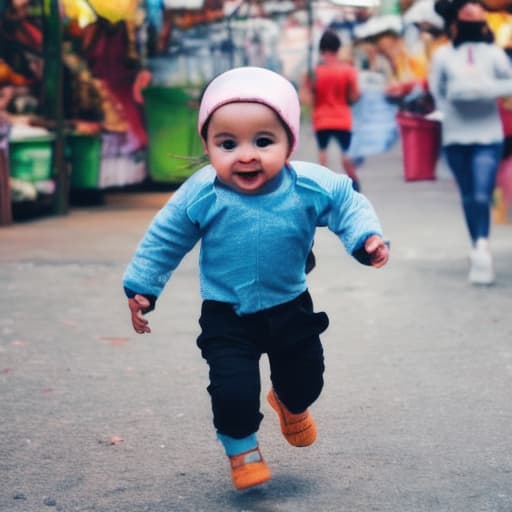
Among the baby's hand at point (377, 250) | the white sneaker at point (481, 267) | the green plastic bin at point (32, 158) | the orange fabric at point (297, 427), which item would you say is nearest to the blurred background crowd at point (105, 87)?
the green plastic bin at point (32, 158)

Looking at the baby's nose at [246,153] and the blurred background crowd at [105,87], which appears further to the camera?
the blurred background crowd at [105,87]

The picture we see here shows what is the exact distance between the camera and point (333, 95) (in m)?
12.1

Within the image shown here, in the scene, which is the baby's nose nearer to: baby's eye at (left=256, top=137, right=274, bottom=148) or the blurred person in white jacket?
baby's eye at (left=256, top=137, right=274, bottom=148)

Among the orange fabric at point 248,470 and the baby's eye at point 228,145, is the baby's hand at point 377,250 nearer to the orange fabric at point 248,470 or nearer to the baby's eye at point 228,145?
A: the baby's eye at point 228,145

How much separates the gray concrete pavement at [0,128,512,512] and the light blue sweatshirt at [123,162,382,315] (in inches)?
25.0

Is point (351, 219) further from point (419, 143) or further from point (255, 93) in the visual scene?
point (419, 143)

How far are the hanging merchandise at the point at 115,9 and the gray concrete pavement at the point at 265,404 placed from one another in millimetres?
4109

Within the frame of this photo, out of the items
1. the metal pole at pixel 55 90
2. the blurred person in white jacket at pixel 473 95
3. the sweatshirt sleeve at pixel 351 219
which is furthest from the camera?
the metal pole at pixel 55 90

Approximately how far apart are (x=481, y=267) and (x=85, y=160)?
5688 mm

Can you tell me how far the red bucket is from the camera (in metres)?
8.58

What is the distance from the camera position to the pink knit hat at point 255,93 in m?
3.72

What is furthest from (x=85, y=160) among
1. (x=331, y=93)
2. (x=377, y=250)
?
(x=377, y=250)

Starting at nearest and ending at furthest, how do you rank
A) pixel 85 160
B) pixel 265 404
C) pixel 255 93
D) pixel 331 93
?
pixel 255 93
pixel 265 404
pixel 331 93
pixel 85 160

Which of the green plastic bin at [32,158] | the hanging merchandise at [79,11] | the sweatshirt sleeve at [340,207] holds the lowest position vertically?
the green plastic bin at [32,158]
